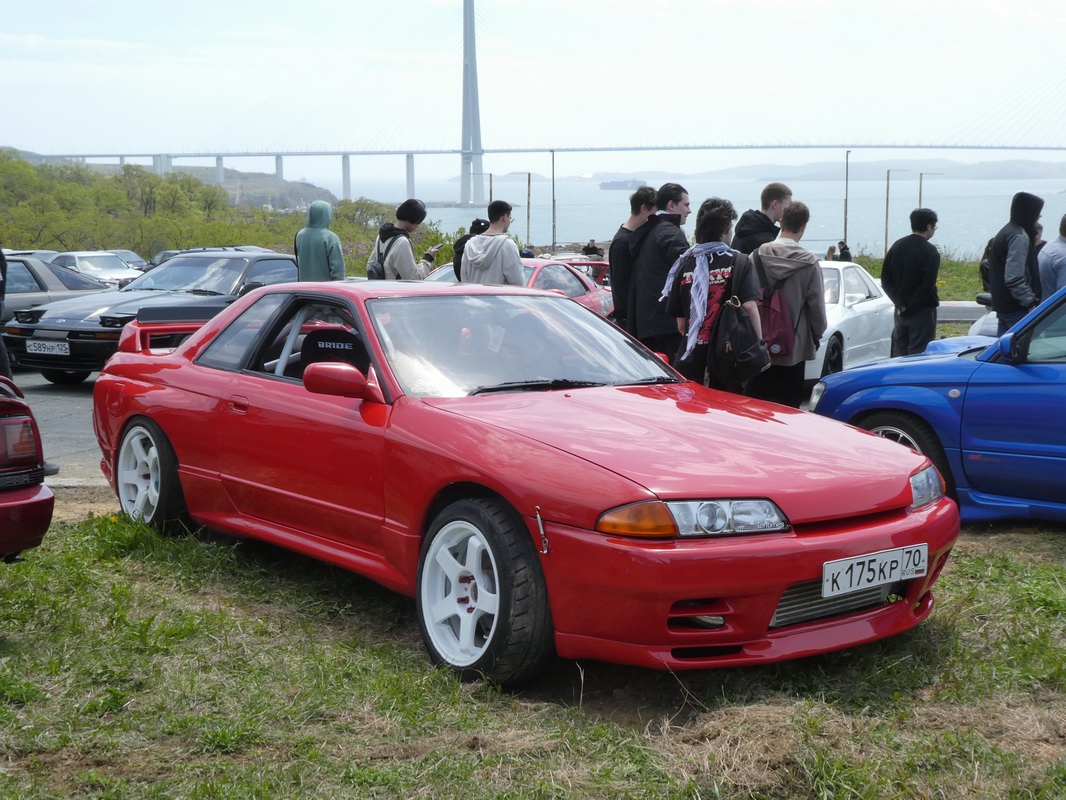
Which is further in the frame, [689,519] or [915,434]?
[915,434]

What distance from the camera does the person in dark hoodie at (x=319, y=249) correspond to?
9.17 m

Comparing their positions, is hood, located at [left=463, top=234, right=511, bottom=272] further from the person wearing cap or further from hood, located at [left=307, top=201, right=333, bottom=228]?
hood, located at [left=307, top=201, right=333, bottom=228]

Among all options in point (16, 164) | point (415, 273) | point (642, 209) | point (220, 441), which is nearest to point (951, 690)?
point (220, 441)

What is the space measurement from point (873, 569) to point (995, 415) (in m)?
2.48

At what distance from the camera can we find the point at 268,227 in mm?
55531

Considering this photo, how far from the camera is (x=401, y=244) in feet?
28.8

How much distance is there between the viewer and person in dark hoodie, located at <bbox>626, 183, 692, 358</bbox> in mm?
7172

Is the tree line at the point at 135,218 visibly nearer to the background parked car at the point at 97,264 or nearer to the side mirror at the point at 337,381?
the background parked car at the point at 97,264

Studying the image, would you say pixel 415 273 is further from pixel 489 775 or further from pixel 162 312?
pixel 489 775

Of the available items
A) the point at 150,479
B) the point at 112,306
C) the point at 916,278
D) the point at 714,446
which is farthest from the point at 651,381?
the point at 112,306

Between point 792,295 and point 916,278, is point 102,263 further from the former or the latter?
point 792,295

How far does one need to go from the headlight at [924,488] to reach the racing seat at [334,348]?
84.4 inches

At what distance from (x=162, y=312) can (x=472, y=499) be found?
3.49 meters

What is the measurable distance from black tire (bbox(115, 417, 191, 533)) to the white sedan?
22.5ft
